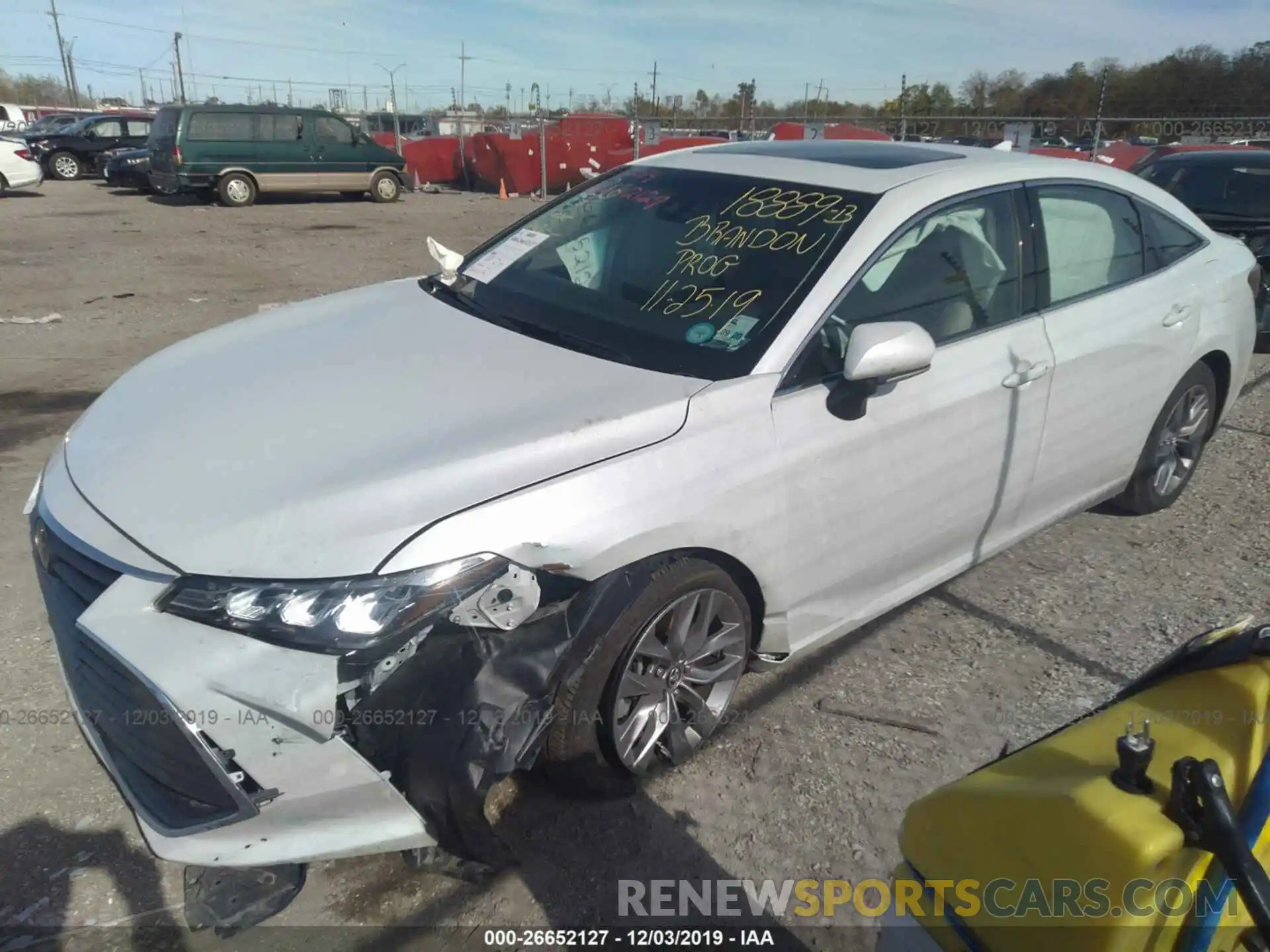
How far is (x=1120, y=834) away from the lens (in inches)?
50.2

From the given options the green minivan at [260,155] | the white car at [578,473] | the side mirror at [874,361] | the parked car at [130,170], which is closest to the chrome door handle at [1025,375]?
the white car at [578,473]

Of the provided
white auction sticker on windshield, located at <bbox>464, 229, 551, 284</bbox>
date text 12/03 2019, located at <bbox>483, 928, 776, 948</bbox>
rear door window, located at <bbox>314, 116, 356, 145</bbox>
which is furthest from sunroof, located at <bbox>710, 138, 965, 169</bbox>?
rear door window, located at <bbox>314, 116, 356, 145</bbox>

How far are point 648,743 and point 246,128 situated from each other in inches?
729

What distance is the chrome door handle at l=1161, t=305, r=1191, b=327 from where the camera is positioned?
3.90 metres

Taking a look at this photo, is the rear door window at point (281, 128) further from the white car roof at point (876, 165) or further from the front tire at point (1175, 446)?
→ the front tire at point (1175, 446)

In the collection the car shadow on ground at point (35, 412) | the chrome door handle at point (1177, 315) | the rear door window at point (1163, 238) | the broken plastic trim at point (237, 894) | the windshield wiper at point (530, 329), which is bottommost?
the broken plastic trim at point (237, 894)

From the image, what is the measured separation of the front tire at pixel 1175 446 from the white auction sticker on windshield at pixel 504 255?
2.83 meters

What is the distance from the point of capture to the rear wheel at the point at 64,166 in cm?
2205

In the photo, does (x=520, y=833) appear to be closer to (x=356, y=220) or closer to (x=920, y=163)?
(x=920, y=163)

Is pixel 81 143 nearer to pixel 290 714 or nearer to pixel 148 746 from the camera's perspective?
pixel 148 746

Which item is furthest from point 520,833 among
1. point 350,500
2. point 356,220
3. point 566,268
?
point 356,220

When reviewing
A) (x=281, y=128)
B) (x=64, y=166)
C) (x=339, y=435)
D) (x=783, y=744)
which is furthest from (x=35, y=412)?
(x=64, y=166)

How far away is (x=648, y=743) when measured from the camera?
2.66 metres

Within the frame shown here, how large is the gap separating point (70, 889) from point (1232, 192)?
899 centimetres
